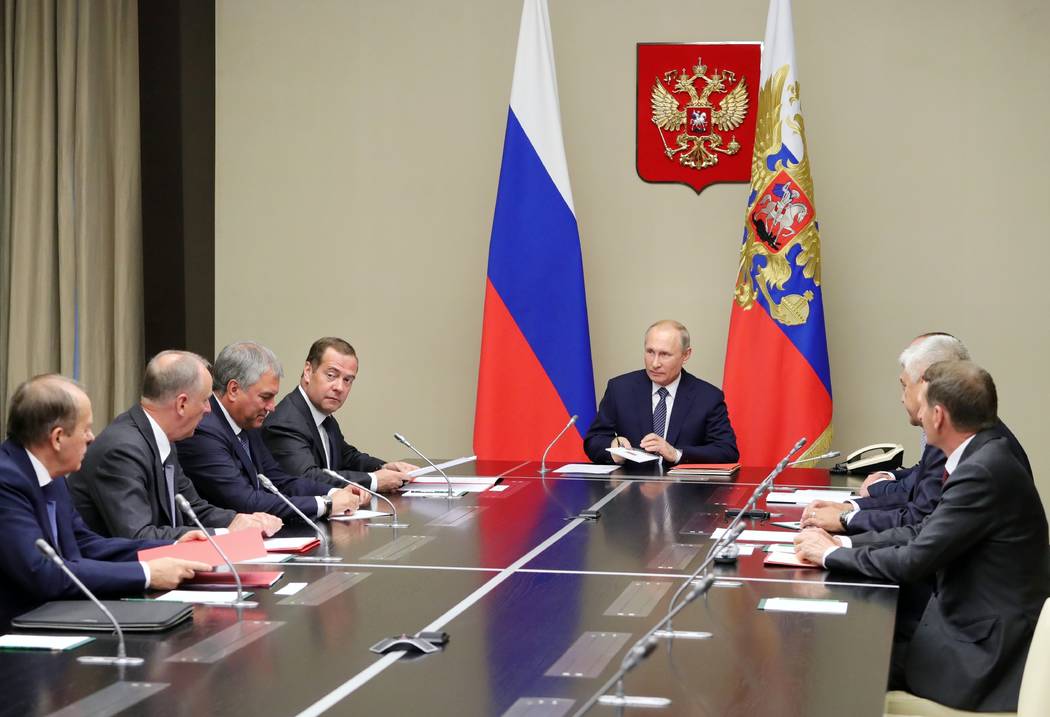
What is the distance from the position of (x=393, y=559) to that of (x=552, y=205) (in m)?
3.68

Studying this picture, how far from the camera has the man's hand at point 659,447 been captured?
5.89 m

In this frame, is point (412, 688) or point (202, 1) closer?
point (412, 688)

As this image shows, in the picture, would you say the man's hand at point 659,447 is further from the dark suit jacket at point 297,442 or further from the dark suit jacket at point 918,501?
the dark suit jacket at point 918,501

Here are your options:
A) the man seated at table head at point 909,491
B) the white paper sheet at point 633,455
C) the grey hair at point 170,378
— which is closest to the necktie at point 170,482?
the grey hair at point 170,378

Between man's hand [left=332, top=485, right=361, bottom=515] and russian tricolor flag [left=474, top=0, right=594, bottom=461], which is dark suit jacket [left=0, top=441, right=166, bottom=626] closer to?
man's hand [left=332, top=485, right=361, bottom=515]

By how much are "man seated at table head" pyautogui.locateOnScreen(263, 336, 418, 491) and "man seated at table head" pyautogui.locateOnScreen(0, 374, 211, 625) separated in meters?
1.83

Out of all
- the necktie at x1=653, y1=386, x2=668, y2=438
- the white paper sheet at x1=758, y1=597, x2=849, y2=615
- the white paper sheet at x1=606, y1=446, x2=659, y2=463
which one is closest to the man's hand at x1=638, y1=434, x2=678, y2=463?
the white paper sheet at x1=606, y1=446, x2=659, y2=463

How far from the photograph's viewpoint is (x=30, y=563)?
2.95m

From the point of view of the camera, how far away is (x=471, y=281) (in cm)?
745

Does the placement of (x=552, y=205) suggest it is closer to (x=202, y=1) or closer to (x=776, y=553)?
(x=202, y=1)

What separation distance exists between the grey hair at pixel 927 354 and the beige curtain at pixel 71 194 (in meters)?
4.49

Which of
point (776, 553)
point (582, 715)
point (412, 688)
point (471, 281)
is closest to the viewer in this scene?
point (582, 715)

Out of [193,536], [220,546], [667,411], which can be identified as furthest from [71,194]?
[220,546]

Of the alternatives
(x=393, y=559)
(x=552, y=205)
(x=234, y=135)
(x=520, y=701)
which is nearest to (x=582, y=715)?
(x=520, y=701)
